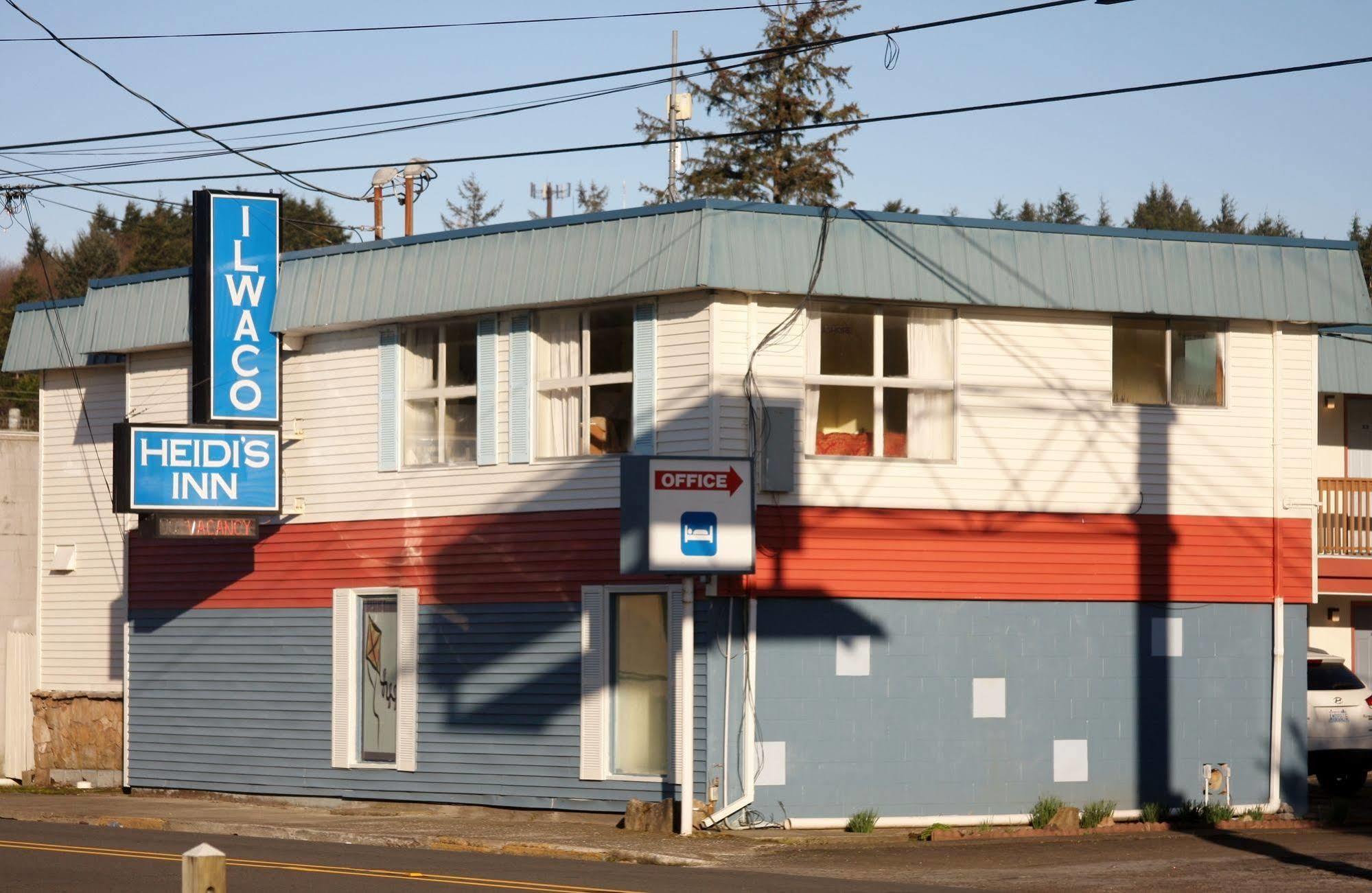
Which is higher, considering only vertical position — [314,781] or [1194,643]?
[1194,643]

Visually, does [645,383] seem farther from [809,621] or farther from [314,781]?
[314,781]

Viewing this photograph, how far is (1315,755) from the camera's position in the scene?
74.7ft

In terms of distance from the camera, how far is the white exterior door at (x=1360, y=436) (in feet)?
96.8

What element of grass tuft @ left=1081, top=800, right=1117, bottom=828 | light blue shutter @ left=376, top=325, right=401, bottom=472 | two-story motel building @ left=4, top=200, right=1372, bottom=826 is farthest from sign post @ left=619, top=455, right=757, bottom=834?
→ grass tuft @ left=1081, top=800, right=1117, bottom=828

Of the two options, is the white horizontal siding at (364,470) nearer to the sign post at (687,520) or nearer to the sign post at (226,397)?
the sign post at (226,397)

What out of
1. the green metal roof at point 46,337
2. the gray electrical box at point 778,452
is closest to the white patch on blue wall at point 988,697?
the gray electrical box at point 778,452

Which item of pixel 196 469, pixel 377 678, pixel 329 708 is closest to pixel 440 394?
pixel 196 469

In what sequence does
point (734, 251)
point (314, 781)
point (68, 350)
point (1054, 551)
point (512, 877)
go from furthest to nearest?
point (68, 350), point (314, 781), point (1054, 551), point (734, 251), point (512, 877)

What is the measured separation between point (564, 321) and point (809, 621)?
4674mm

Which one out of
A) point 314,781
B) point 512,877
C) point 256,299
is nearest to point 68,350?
point 256,299

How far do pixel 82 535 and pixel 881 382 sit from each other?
1282 cm

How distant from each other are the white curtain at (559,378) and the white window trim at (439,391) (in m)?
0.92

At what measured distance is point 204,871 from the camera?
8227 mm

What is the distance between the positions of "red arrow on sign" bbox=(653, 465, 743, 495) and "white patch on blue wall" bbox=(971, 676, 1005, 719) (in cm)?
402
